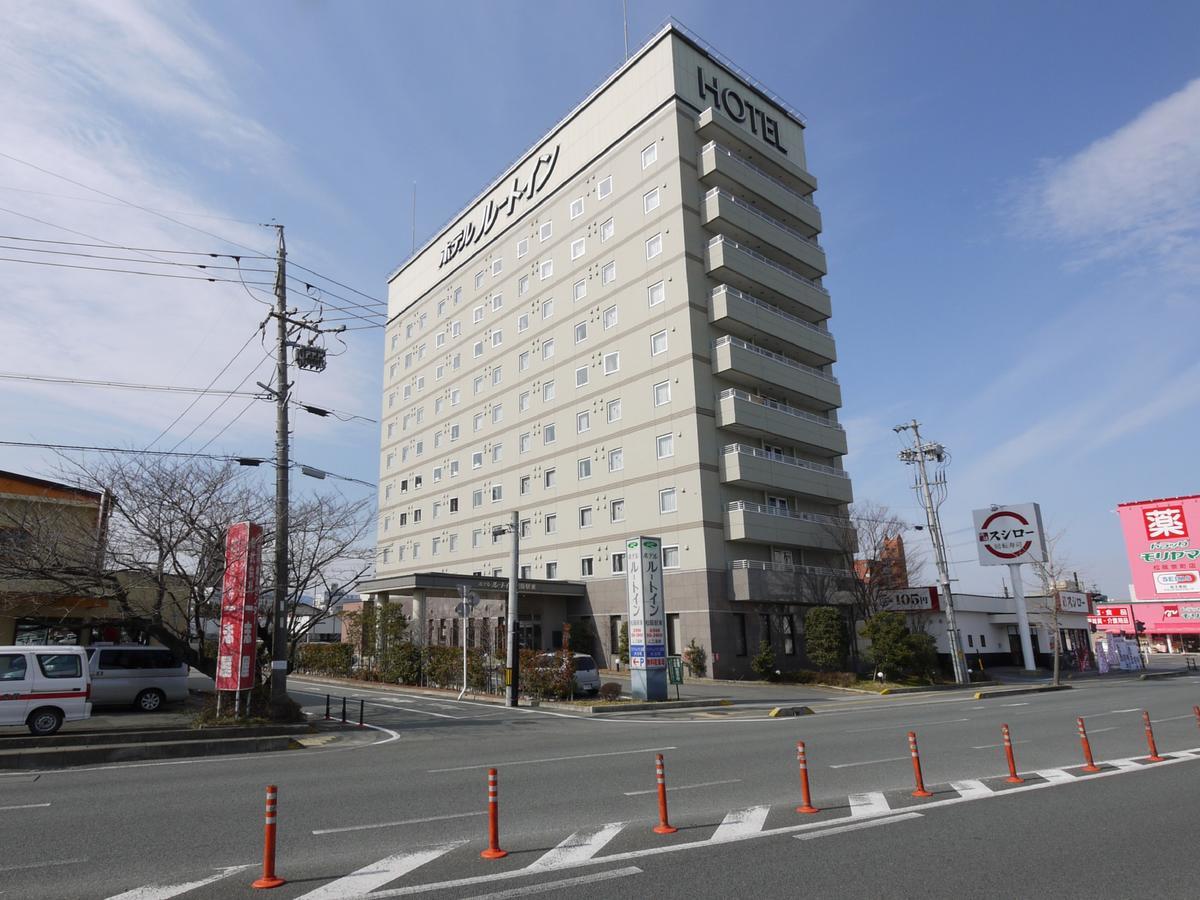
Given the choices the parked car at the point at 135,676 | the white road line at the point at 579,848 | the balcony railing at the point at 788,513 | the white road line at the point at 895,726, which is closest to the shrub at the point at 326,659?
the parked car at the point at 135,676

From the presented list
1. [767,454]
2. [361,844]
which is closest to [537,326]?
[767,454]

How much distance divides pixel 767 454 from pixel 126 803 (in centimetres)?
3461

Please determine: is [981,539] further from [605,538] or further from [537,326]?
[537,326]

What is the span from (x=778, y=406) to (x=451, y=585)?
833 inches

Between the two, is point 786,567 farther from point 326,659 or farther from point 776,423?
point 326,659

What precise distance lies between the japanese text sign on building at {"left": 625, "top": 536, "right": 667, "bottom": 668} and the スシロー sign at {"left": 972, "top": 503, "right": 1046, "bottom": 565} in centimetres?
2851

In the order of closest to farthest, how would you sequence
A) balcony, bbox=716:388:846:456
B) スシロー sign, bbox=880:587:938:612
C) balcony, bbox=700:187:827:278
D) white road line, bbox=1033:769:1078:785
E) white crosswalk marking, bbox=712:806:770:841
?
1. white crosswalk marking, bbox=712:806:770:841
2. white road line, bbox=1033:769:1078:785
3. balcony, bbox=716:388:846:456
4. balcony, bbox=700:187:827:278
5. スシロー sign, bbox=880:587:938:612

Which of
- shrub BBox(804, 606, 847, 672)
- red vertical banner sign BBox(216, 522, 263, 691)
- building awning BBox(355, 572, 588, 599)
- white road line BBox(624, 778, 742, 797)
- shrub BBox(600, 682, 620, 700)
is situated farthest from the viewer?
building awning BBox(355, 572, 588, 599)

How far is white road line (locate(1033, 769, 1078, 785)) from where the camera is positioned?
10594 mm

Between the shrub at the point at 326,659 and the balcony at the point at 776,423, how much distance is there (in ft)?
77.4

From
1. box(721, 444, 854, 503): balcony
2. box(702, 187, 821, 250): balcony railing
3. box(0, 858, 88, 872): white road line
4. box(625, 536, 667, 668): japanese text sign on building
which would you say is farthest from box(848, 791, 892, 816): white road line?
box(702, 187, 821, 250): balcony railing

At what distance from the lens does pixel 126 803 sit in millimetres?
10055

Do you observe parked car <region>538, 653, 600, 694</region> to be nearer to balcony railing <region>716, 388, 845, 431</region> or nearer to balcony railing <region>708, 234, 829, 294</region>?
balcony railing <region>716, 388, 845, 431</region>

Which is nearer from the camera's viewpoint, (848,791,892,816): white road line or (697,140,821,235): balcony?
(848,791,892,816): white road line
